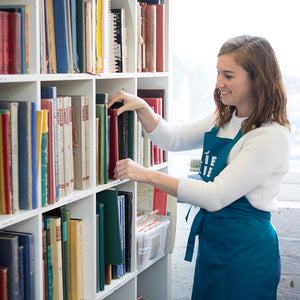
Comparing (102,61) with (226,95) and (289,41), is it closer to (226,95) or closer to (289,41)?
(226,95)

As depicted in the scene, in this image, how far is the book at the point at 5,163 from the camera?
57.2 inches

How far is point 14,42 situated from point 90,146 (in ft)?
1.66

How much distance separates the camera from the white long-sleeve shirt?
187 cm

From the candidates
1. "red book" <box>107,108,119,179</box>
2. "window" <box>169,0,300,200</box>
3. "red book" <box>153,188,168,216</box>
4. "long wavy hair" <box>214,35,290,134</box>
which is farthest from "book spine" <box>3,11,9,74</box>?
"window" <box>169,0,300,200</box>

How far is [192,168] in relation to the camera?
9.37 ft

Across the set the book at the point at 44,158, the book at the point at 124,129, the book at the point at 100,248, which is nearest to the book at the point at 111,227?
the book at the point at 100,248

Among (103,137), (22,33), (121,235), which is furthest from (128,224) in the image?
(22,33)

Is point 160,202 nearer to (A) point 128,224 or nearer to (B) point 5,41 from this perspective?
(A) point 128,224

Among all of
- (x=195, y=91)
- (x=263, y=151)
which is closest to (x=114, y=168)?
(x=263, y=151)

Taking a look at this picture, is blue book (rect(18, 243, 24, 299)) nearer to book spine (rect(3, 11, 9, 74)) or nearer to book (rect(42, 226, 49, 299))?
book (rect(42, 226, 49, 299))

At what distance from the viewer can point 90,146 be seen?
6.09ft

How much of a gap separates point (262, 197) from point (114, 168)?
0.55 metres

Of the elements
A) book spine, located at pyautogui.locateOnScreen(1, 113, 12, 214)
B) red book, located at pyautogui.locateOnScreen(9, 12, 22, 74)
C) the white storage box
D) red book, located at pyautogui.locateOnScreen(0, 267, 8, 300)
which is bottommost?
the white storage box

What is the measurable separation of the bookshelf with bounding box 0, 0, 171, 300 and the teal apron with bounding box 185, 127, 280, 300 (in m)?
0.33
